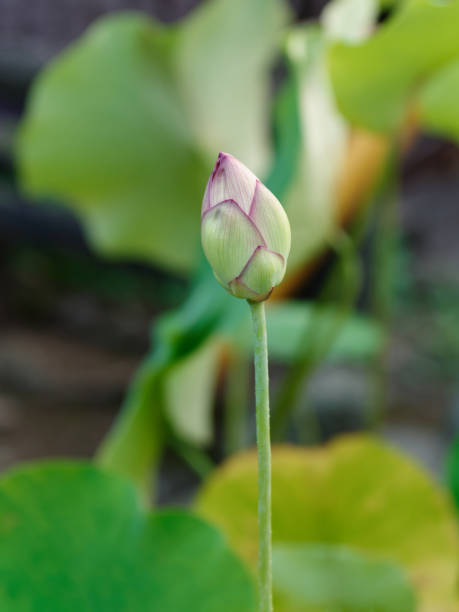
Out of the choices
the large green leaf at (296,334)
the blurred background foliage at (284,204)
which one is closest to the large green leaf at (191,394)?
the blurred background foliage at (284,204)

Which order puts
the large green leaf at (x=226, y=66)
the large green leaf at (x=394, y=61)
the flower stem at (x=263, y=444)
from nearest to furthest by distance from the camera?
the flower stem at (x=263, y=444) → the large green leaf at (x=394, y=61) → the large green leaf at (x=226, y=66)

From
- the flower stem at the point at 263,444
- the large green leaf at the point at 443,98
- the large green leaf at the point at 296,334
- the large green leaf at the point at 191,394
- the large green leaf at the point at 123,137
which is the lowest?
the flower stem at the point at 263,444

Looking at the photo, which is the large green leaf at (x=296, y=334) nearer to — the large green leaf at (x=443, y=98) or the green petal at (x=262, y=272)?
the large green leaf at (x=443, y=98)

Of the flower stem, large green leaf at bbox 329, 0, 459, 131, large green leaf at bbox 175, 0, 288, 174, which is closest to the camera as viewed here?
the flower stem

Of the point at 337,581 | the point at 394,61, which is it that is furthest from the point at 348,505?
the point at 394,61

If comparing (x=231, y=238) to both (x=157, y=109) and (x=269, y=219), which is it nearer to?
(x=269, y=219)

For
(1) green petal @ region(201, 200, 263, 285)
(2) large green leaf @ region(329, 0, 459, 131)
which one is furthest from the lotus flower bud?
(2) large green leaf @ region(329, 0, 459, 131)

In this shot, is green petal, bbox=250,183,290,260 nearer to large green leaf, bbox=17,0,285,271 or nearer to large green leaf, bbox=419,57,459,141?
large green leaf, bbox=419,57,459,141

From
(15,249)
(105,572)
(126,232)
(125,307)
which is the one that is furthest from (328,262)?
(15,249)
